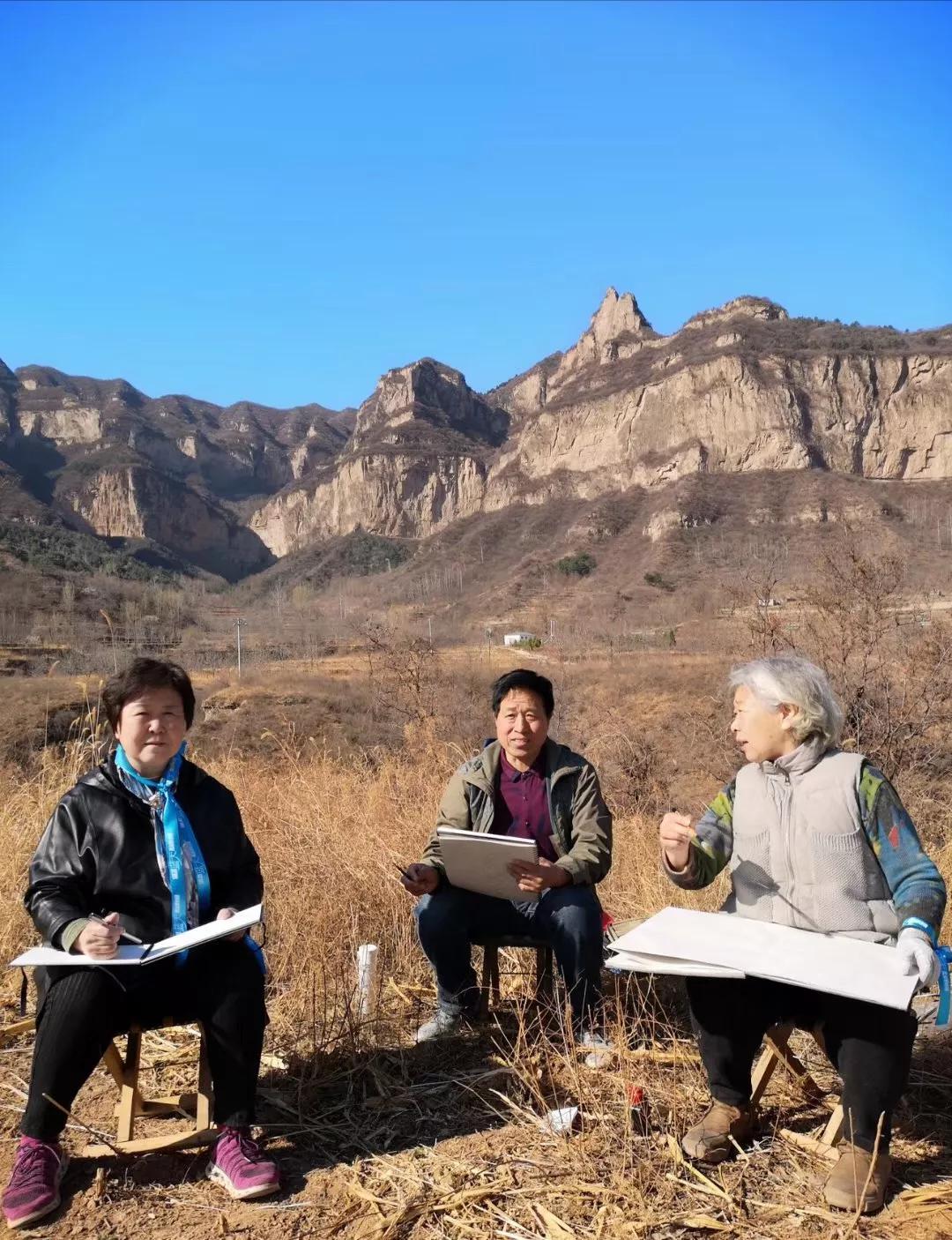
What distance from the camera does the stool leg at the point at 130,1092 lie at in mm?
2279

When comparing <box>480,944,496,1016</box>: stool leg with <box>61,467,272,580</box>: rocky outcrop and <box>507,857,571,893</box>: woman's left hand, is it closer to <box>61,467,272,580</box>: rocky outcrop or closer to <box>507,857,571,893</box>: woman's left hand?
<box>507,857,571,893</box>: woman's left hand

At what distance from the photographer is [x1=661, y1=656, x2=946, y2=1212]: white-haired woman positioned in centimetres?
204

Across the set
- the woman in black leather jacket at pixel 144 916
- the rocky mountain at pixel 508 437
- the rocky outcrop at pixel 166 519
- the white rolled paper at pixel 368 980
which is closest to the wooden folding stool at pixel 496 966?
the white rolled paper at pixel 368 980

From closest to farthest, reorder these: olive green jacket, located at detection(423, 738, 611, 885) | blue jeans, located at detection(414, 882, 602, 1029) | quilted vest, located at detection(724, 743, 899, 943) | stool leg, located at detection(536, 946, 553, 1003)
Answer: quilted vest, located at detection(724, 743, 899, 943) → blue jeans, located at detection(414, 882, 602, 1029) → olive green jacket, located at detection(423, 738, 611, 885) → stool leg, located at detection(536, 946, 553, 1003)

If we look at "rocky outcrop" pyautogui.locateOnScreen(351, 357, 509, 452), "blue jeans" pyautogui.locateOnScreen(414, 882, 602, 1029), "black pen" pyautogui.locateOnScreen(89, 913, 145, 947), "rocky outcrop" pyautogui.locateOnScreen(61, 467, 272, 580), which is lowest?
"blue jeans" pyautogui.locateOnScreen(414, 882, 602, 1029)

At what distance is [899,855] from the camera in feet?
7.29

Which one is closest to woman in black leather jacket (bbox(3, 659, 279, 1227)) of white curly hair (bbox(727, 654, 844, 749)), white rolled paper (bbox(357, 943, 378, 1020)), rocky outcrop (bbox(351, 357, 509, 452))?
white rolled paper (bbox(357, 943, 378, 1020))

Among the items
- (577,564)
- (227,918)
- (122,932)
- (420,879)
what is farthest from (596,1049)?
(577,564)

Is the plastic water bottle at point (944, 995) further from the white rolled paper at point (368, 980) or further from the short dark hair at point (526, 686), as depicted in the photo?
the white rolled paper at point (368, 980)

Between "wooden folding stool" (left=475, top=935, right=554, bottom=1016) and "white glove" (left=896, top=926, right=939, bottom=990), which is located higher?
"white glove" (left=896, top=926, right=939, bottom=990)

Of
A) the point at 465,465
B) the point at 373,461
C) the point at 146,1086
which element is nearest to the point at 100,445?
the point at 373,461

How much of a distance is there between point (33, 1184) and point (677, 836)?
174 centimetres

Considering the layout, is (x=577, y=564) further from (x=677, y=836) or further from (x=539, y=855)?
(x=677, y=836)

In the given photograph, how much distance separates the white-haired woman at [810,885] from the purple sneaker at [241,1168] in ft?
3.34
